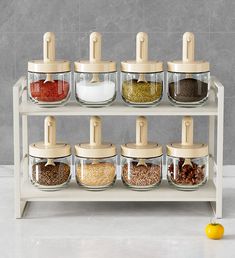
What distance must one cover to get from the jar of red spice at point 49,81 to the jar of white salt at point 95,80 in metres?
0.05

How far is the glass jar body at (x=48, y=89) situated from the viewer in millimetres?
2533

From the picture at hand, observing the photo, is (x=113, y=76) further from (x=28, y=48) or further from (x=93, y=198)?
(x=28, y=48)

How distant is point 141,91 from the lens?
100.0 inches

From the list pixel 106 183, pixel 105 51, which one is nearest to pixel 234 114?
pixel 105 51

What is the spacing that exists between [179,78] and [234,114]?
64 centimetres

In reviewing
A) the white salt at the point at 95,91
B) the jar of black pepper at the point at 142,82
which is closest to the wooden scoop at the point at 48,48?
the white salt at the point at 95,91

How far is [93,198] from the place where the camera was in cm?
256

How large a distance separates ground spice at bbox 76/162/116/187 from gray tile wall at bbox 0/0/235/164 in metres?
0.64

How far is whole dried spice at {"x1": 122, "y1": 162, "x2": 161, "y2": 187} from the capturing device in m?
2.58

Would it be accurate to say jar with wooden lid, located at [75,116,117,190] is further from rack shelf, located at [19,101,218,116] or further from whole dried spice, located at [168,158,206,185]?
whole dried spice, located at [168,158,206,185]

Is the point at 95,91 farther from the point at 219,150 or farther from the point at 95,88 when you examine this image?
the point at 219,150

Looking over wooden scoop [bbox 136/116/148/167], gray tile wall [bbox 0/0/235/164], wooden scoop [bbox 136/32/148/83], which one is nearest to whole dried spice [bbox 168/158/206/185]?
wooden scoop [bbox 136/116/148/167]

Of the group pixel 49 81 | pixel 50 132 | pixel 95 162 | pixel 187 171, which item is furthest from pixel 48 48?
pixel 187 171

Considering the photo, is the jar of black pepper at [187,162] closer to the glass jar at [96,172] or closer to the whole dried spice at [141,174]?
the whole dried spice at [141,174]
